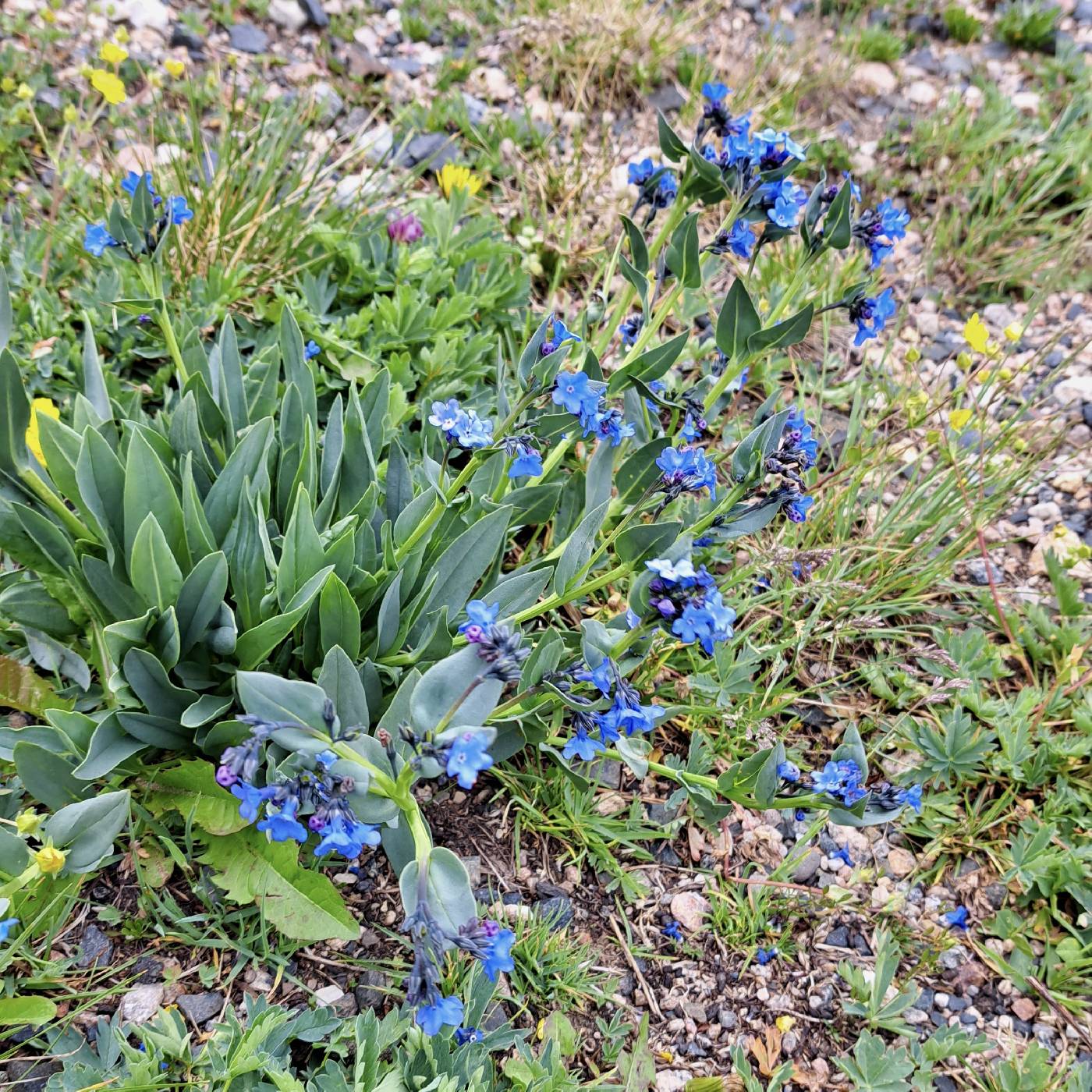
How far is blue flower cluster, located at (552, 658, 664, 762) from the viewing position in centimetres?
183

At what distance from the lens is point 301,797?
1662 mm

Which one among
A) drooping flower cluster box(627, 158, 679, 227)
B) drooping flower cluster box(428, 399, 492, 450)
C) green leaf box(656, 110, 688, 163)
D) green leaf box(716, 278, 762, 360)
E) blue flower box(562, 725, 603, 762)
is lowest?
blue flower box(562, 725, 603, 762)

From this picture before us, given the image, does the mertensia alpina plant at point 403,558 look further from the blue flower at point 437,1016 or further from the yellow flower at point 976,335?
the yellow flower at point 976,335

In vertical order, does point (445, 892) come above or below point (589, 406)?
below

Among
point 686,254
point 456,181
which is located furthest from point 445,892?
point 456,181

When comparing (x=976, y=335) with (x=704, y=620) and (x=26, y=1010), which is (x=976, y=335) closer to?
(x=704, y=620)

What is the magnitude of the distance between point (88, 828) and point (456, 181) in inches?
101

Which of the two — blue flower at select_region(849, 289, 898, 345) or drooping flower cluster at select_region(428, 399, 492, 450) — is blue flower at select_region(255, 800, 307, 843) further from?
blue flower at select_region(849, 289, 898, 345)

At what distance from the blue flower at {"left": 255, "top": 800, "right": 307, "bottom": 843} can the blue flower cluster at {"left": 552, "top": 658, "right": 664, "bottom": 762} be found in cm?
54

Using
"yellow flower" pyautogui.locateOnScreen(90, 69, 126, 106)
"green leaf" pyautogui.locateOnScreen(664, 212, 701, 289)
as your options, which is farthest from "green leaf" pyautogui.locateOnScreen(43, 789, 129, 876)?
"yellow flower" pyautogui.locateOnScreen(90, 69, 126, 106)

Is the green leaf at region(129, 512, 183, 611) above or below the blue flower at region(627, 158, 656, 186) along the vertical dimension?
below

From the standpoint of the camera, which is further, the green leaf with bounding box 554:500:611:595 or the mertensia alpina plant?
the green leaf with bounding box 554:500:611:595

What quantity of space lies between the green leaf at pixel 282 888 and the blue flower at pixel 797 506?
4.02 ft

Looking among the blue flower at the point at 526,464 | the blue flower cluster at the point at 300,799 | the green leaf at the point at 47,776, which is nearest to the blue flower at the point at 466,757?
the blue flower cluster at the point at 300,799
